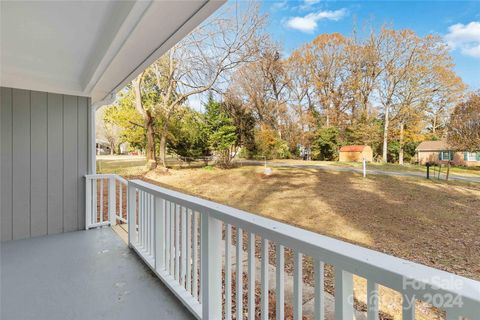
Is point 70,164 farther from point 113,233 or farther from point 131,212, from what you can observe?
point 131,212

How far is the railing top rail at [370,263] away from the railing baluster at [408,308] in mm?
26

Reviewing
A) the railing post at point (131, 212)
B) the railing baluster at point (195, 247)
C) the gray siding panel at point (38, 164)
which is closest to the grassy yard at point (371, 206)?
the railing baluster at point (195, 247)

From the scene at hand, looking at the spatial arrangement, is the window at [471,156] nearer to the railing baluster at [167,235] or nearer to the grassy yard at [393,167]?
the grassy yard at [393,167]

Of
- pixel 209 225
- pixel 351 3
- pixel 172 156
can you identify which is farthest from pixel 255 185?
pixel 209 225

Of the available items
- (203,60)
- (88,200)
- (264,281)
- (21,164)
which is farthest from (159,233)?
(203,60)

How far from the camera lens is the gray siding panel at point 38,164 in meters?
2.63

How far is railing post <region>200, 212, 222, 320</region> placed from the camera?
48.4 inches

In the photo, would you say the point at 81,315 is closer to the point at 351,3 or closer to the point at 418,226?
the point at 418,226

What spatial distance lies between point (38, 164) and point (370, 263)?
10.4 feet

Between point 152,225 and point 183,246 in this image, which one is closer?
point 183,246

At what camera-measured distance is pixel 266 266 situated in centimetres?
95

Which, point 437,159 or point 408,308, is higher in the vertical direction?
point 437,159

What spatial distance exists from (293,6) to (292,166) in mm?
2608

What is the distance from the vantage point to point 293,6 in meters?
3.63
